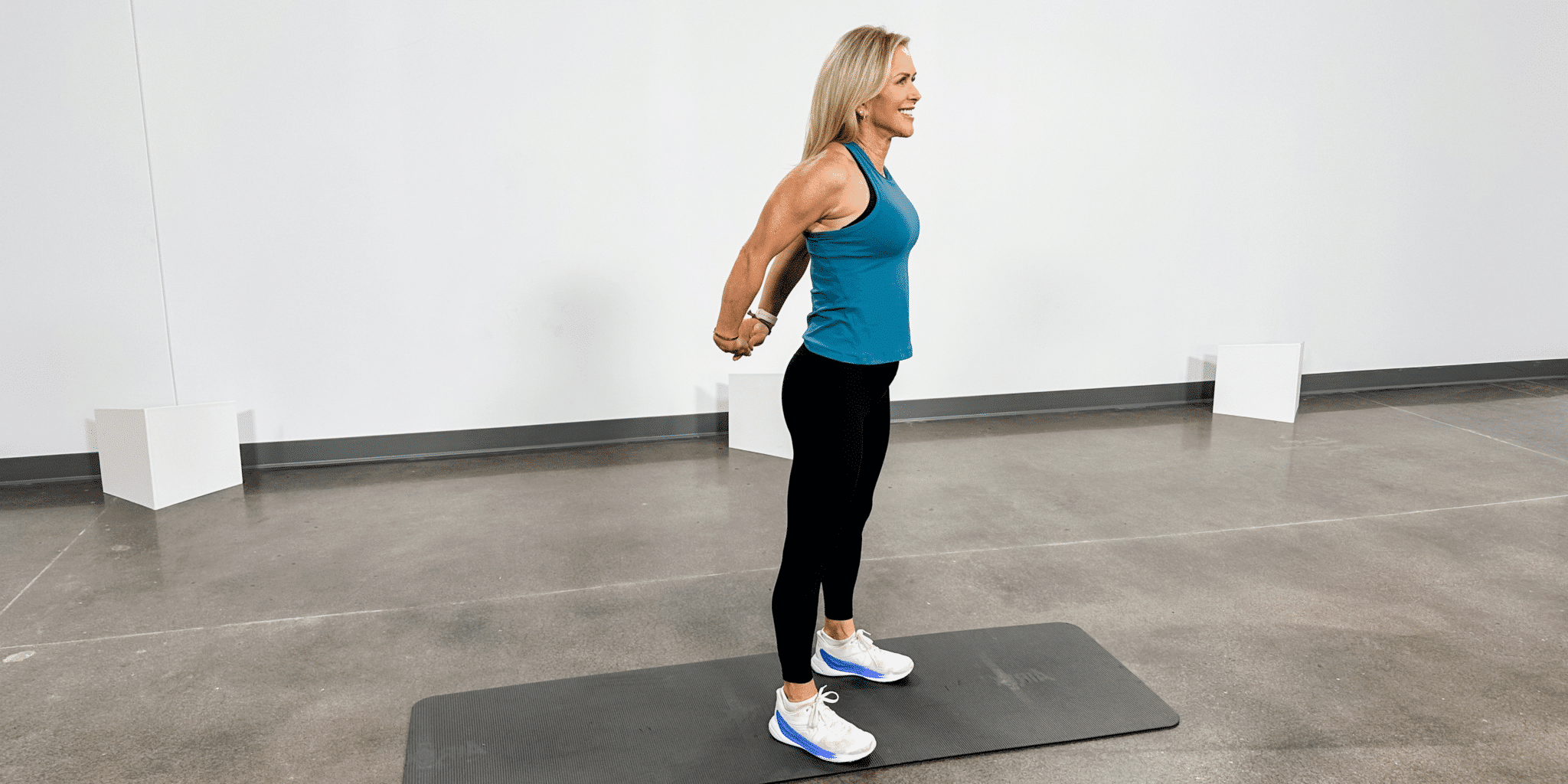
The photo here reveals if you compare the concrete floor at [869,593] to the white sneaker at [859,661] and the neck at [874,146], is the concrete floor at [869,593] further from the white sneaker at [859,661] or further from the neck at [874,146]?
the neck at [874,146]

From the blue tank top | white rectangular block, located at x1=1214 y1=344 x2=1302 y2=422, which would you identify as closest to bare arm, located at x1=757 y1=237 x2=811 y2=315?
the blue tank top

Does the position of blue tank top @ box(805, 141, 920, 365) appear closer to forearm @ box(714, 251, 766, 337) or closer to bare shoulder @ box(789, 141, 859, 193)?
bare shoulder @ box(789, 141, 859, 193)

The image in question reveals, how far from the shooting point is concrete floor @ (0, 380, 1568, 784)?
224 cm

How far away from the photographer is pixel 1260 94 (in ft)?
18.0

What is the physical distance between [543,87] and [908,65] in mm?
3057

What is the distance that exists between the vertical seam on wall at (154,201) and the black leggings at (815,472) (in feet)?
11.8

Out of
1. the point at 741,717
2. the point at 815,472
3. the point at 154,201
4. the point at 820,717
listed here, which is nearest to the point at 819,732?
the point at 820,717

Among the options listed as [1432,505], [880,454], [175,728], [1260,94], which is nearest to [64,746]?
[175,728]

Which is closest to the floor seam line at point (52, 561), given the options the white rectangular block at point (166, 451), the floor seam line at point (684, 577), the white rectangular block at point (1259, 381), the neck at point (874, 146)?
the floor seam line at point (684, 577)

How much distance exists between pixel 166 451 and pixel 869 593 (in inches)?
118

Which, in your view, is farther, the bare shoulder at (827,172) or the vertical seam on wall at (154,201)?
the vertical seam on wall at (154,201)

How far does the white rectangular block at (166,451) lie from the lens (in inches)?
155

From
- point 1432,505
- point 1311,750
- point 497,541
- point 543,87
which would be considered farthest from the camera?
point 543,87

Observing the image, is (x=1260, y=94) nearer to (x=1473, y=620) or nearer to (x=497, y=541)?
(x=1473, y=620)
